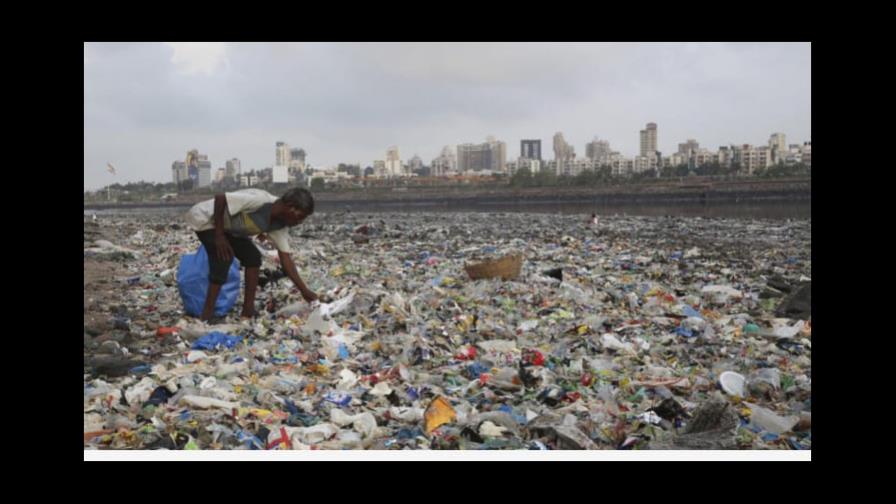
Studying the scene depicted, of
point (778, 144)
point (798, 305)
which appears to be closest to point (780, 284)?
point (798, 305)

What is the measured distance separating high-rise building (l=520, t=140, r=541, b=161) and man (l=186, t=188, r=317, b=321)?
8.11ft

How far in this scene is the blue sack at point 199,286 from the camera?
12.4 ft

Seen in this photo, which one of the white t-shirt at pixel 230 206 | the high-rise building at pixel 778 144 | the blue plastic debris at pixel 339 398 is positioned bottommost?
the blue plastic debris at pixel 339 398

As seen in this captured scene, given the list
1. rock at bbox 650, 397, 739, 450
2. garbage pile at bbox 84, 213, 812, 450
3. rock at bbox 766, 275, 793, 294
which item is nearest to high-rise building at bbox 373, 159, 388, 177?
garbage pile at bbox 84, 213, 812, 450

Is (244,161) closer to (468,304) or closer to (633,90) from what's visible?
(468,304)

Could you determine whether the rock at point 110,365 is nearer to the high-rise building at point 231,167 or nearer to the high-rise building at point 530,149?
the high-rise building at point 231,167

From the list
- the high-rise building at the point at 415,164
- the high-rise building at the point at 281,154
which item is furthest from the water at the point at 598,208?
the high-rise building at the point at 281,154

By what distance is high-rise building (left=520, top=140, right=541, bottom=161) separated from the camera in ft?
18.5

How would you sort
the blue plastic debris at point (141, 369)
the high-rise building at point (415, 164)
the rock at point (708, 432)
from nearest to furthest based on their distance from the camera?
1. the rock at point (708, 432)
2. the blue plastic debris at point (141, 369)
3. the high-rise building at point (415, 164)

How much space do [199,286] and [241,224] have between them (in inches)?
19.1

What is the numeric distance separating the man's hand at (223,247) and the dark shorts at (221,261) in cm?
4

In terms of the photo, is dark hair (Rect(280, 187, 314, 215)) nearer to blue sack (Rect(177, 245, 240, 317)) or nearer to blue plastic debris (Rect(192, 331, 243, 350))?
blue sack (Rect(177, 245, 240, 317))

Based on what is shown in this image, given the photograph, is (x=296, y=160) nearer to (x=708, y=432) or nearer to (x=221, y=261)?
(x=221, y=261)
